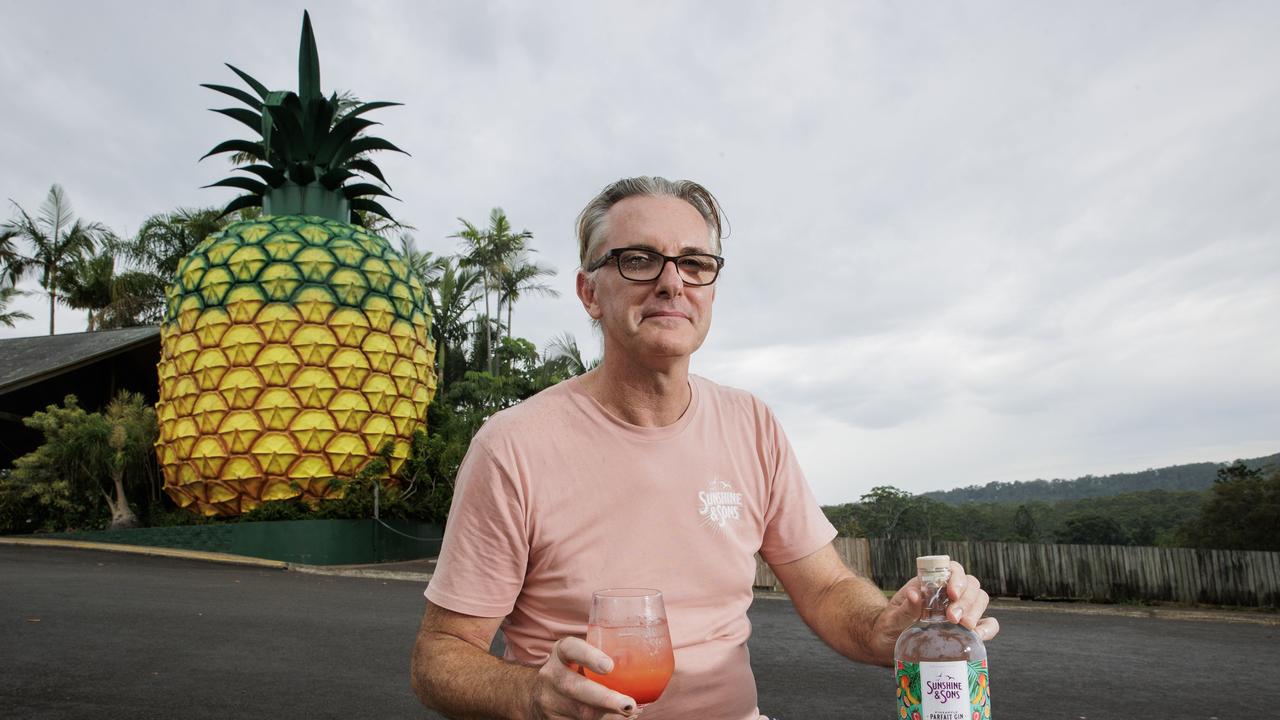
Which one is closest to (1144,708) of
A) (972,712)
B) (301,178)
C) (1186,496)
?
(972,712)

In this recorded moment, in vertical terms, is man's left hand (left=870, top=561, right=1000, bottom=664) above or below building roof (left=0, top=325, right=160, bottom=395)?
below

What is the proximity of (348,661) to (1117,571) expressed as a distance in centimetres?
1074

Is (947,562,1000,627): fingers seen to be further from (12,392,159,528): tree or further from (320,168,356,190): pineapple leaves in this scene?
(12,392,159,528): tree

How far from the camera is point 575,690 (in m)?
1.30

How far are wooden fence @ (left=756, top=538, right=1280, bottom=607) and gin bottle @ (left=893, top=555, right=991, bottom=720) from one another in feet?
38.7

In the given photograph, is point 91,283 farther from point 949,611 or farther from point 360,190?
point 949,611

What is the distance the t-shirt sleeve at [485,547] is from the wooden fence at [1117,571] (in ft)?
39.2

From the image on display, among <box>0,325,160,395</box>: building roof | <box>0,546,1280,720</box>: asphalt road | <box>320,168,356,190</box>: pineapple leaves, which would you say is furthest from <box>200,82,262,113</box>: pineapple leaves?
<box>0,546,1280,720</box>: asphalt road

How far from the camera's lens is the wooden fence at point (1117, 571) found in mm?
11328

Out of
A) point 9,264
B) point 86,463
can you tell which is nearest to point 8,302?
point 9,264

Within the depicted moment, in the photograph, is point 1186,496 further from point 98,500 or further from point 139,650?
point 98,500

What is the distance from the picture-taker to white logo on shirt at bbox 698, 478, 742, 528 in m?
2.09

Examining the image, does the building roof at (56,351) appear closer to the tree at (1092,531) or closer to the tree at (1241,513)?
the tree at (1092,531)

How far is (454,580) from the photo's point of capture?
1896mm
